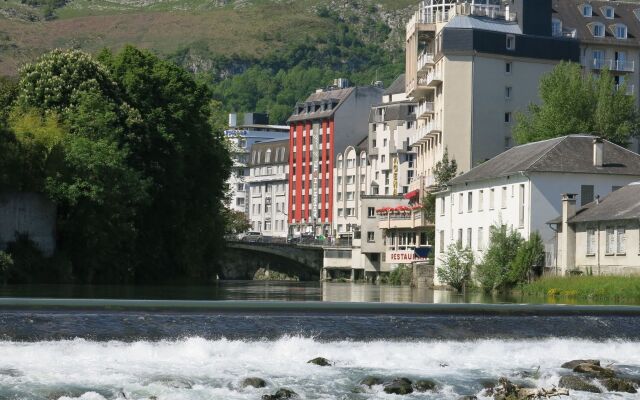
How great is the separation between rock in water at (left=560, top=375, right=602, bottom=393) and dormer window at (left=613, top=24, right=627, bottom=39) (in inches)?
4170

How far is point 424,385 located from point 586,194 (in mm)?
51058

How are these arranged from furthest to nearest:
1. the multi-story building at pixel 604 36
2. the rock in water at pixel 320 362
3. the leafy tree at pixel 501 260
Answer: the multi-story building at pixel 604 36 → the leafy tree at pixel 501 260 → the rock in water at pixel 320 362

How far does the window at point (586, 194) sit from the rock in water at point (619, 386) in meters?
48.4

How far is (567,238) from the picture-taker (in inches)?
3310

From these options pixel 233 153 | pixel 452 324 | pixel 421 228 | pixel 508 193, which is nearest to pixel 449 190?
pixel 508 193

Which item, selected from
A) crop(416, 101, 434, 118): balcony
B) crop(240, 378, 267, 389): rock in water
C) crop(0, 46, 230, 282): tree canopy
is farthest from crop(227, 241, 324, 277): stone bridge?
crop(240, 378, 267, 389): rock in water

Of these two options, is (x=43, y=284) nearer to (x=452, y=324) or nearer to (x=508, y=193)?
(x=508, y=193)

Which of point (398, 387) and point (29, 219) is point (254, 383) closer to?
point (398, 387)

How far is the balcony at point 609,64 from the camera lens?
14188 cm

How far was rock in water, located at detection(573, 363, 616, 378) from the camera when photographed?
4328 cm

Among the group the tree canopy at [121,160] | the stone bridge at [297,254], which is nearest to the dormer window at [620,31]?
the stone bridge at [297,254]

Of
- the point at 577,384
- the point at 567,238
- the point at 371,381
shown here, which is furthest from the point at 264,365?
the point at 567,238

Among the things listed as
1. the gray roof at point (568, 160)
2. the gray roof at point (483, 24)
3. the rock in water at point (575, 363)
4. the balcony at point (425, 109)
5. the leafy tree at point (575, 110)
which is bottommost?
the rock in water at point (575, 363)

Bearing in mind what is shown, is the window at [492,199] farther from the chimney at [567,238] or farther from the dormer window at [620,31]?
the dormer window at [620,31]
